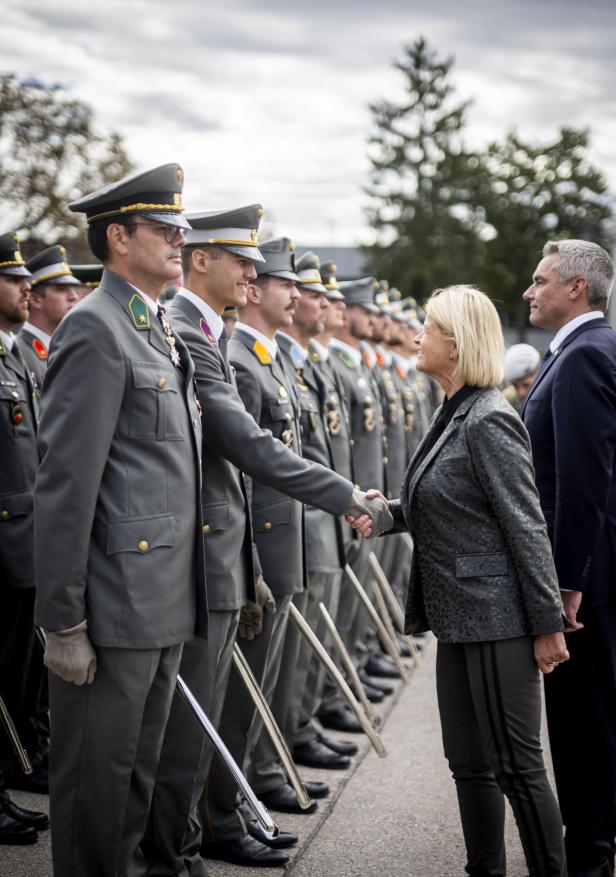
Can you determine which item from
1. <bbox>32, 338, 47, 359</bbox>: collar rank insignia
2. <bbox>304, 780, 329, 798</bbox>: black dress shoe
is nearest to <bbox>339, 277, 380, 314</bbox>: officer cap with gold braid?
<bbox>32, 338, 47, 359</bbox>: collar rank insignia

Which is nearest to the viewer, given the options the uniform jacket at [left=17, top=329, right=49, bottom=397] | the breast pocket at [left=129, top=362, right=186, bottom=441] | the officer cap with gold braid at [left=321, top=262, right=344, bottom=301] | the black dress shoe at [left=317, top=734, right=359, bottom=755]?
the breast pocket at [left=129, top=362, right=186, bottom=441]

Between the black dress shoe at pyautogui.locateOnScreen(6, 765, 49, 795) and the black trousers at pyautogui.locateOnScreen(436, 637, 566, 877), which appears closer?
the black trousers at pyautogui.locateOnScreen(436, 637, 566, 877)

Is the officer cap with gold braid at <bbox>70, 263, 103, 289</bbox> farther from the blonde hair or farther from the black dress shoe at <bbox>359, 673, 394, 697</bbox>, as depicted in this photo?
the blonde hair

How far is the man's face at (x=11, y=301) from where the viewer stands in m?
5.09

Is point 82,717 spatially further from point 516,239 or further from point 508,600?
point 516,239

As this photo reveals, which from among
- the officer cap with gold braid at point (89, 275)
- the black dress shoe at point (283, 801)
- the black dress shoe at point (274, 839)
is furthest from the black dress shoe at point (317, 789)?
the officer cap with gold braid at point (89, 275)

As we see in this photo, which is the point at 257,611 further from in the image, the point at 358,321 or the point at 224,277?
the point at 358,321

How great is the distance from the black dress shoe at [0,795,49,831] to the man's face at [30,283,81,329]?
2523 millimetres

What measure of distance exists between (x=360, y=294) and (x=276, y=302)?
3.40 metres

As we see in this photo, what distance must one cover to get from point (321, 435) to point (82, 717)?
8.73ft

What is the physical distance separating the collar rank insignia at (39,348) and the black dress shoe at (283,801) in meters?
2.45

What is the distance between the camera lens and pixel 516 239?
46.4m

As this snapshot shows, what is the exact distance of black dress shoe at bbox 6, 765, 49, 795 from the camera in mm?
4879

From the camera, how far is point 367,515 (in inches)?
156
